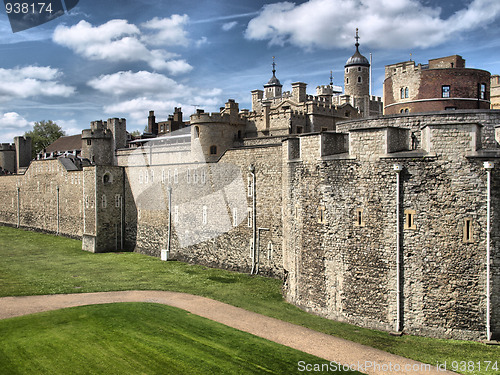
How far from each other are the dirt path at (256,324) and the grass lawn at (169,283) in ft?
1.49

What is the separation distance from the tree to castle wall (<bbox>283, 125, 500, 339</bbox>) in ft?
235

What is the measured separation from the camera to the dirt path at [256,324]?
11.7m

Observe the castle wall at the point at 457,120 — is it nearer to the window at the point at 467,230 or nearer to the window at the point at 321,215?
the window at the point at 467,230

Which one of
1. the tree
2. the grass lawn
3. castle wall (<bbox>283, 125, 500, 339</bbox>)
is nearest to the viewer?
the grass lawn

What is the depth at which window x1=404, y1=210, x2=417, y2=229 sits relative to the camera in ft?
44.4

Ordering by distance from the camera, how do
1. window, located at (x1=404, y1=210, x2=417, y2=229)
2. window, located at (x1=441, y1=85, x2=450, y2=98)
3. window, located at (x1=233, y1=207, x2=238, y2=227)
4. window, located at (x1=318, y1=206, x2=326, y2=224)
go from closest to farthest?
window, located at (x1=404, y1=210, x2=417, y2=229) < window, located at (x1=318, y1=206, x2=326, y2=224) < window, located at (x1=441, y1=85, x2=450, y2=98) < window, located at (x1=233, y1=207, x2=238, y2=227)

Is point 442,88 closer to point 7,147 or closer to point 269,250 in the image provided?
point 269,250

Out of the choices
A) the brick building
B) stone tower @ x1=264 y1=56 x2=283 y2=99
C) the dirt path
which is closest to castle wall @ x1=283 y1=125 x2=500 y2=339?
the dirt path

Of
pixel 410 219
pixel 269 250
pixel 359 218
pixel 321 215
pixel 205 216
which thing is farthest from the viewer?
pixel 205 216

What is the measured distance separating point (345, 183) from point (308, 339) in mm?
4903

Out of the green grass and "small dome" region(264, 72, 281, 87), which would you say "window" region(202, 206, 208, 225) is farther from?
"small dome" region(264, 72, 281, 87)

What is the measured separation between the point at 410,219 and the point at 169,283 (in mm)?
11992

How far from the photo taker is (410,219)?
13578 millimetres

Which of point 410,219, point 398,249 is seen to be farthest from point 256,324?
point 410,219
